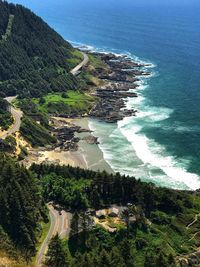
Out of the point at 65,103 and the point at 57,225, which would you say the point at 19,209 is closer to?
the point at 57,225

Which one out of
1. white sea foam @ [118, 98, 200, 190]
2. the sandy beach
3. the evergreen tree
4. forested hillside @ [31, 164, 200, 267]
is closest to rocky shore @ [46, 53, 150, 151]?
the sandy beach

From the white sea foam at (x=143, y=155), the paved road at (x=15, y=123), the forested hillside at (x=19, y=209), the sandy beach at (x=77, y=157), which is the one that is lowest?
the sandy beach at (x=77, y=157)

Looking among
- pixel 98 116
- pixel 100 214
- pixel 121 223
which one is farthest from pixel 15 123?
pixel 121 223

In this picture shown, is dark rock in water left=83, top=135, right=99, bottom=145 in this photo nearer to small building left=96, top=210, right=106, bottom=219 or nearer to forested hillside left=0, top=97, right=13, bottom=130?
forested hillside left=0, top=97, right=13, bottom=130

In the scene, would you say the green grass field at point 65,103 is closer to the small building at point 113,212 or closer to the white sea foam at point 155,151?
the white sea foam at point 155,151

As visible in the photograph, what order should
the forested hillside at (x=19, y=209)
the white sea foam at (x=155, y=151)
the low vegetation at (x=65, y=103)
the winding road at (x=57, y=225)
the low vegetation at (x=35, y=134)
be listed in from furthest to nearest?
the low vegetation at (x=65, y=103) → the low vegetation at (x=35, y=134) → the white sea foam at (x=155, y=151) → the winding road at (x=57, y=225) → the forested hillside at (x=19, y=209)

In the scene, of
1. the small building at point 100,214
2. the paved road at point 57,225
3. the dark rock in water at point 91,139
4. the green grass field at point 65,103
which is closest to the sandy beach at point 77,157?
the dark rock in water at point 91,139

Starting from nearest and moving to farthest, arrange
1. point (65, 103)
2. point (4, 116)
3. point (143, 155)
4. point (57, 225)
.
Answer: point (57, 225)
point (143, 155)
point (4, 116)
point (65, 103)
